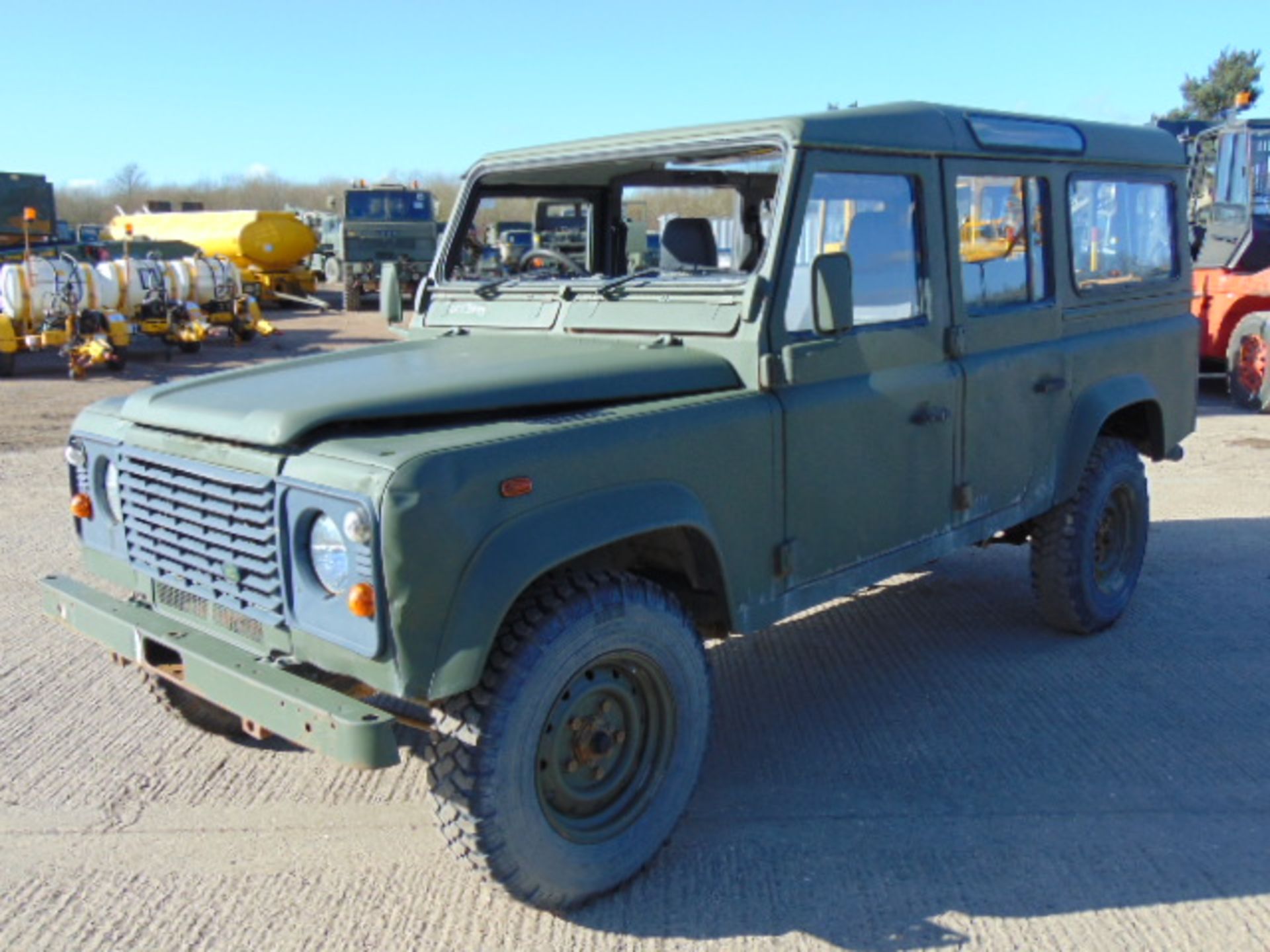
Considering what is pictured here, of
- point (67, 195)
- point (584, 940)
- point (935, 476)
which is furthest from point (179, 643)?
point (67, 195)

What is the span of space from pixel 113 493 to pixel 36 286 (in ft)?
43.5

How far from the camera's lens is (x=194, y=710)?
4.05m

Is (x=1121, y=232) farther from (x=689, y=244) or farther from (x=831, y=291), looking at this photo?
(x=831, y=291)

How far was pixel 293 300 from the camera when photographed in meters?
26.0

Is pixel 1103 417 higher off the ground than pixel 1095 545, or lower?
higher

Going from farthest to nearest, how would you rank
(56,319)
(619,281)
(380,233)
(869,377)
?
1. (380,233)
2. (56,319)
3. (619,281)
4. (869,377)

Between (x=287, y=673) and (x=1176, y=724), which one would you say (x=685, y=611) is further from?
(x=1176, y=724)

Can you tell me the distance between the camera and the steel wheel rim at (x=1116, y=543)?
5.23m

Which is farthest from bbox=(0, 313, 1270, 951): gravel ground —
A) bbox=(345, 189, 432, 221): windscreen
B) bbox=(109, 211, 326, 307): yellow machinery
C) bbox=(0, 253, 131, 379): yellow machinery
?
bbox=(109, 211, 326, 307): yellow machinery

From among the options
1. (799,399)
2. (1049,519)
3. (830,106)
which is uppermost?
(830,106)

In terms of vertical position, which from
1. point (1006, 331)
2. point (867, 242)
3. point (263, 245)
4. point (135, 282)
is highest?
point (263, 245)

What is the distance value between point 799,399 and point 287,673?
1673 mm

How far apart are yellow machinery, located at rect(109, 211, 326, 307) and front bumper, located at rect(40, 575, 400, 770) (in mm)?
21942

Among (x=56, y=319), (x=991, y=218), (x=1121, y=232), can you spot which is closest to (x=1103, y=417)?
(x=1121, y=232)
